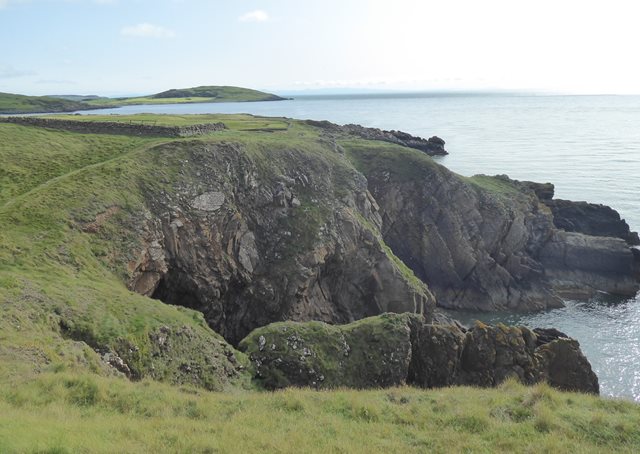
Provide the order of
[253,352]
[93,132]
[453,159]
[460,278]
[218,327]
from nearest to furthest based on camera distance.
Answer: [253,352] → [218,327] → [93,132] → [460,278] → [453,159]

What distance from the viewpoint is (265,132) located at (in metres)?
65.9

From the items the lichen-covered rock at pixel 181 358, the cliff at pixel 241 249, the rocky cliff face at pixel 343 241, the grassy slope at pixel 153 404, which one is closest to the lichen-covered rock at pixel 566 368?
the cliff at pixel 241 249

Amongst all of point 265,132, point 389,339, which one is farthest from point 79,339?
point 265,132

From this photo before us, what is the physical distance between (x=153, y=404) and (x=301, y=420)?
5.30 metres

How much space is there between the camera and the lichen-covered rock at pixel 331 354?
94.5 ft

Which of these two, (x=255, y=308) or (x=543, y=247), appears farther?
(x=543, y=247)

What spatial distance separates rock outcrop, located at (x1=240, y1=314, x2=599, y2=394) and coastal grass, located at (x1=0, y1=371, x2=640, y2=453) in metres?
9.51

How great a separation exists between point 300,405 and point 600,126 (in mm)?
216821

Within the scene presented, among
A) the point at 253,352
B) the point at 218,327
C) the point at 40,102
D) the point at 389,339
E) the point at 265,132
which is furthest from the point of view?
the point at 40,102

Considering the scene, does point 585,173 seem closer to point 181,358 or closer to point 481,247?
point 481,247

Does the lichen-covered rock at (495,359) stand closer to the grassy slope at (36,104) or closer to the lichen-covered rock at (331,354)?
the lichen-covered rock at (331,354)

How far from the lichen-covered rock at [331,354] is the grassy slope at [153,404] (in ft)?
12.4

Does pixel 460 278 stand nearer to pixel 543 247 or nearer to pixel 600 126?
pixel 543 247

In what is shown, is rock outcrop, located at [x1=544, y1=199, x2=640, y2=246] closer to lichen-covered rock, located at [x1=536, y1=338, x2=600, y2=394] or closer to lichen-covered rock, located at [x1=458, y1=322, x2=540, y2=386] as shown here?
lichen-covered rock, located at [x1=536, y1=338, x2=600, y2=394]
